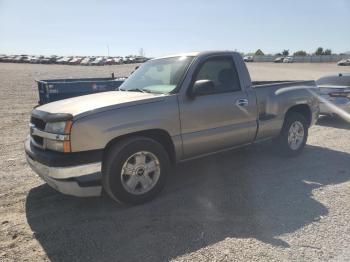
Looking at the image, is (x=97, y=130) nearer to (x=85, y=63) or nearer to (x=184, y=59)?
(x=184, y=59)

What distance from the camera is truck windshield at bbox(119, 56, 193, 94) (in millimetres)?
4925

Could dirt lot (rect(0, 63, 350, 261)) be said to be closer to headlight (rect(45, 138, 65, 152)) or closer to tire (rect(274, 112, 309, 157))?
tire (rect(274, 112, 309, 157))

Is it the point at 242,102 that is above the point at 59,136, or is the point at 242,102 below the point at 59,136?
above

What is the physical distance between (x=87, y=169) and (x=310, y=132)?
21.0 feet

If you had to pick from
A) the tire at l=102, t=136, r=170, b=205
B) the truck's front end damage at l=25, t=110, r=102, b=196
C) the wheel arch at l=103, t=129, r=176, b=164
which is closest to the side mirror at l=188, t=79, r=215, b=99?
the wheel arch at l=103, t=129, r=176, b=164

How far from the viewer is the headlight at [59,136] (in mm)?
3898

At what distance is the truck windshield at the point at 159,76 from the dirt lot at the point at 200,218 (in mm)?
1423

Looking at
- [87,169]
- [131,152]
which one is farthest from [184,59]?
A: [87,169]

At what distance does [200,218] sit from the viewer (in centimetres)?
408

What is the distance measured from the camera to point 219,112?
5.08 meters

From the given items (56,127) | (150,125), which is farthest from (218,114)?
(56,127)

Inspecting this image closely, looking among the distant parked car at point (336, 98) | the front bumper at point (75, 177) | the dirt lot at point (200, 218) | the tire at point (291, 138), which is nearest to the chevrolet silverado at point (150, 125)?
the front bumper at point (75, 177)

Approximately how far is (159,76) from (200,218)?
2198 mm

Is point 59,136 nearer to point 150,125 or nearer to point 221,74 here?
point 150,125
